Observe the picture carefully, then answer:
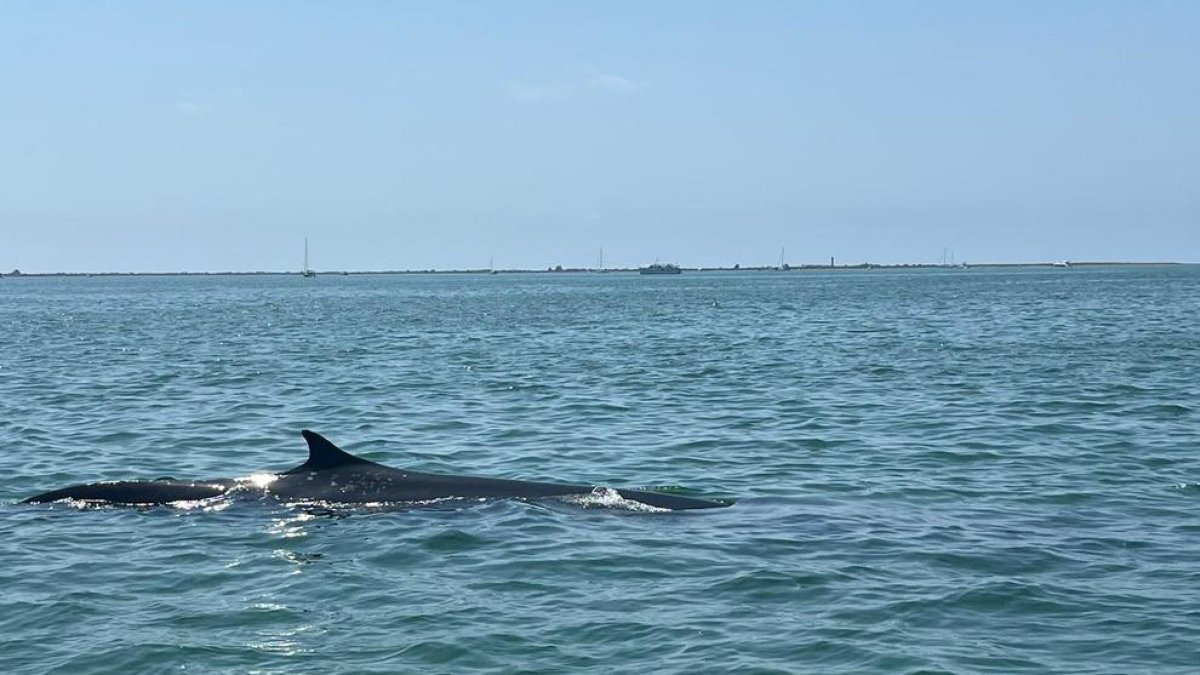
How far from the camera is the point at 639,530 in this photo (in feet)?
47.1

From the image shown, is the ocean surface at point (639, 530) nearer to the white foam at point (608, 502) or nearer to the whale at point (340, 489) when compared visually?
the white foam at point (608, 502)

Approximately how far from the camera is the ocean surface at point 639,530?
34.7 ft

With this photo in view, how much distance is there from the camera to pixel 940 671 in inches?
387

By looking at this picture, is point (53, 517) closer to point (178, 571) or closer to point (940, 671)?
point (178, 571)

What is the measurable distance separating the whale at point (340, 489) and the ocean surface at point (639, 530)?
0.43 m

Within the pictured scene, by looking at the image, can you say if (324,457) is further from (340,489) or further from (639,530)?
(639,530)

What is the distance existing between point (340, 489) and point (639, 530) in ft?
12.2

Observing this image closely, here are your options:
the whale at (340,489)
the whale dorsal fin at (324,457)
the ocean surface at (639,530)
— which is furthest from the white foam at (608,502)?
the whale dorsal fin at (324,457)

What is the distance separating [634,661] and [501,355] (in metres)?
33.8

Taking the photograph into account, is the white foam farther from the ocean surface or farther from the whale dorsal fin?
the whale dorsal fin

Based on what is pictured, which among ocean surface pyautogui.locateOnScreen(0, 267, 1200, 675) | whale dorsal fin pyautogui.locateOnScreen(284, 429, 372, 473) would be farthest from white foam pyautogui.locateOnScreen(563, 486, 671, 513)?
whale dorsal fin pyautogui.locateOnScreen(284, 429, 372, 473)

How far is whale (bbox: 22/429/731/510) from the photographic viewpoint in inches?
624

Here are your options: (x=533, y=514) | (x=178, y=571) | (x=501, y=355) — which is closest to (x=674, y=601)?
(x=533, y=514)

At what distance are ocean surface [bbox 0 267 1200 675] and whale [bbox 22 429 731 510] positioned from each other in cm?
43
